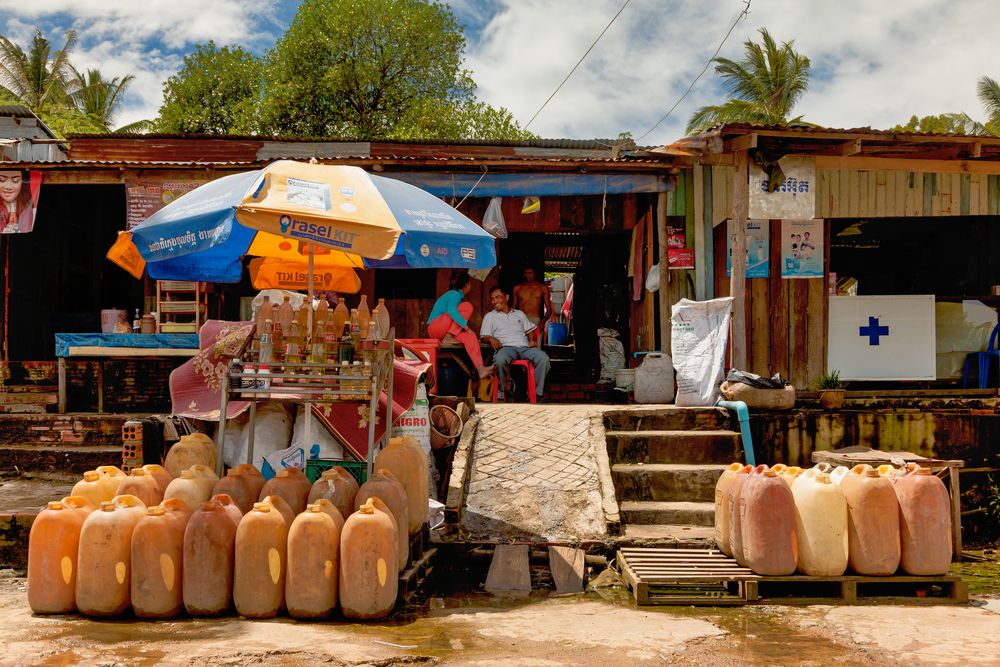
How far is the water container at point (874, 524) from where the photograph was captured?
4828 millimetres

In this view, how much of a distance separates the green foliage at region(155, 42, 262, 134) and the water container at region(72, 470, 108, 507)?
64.1 feet

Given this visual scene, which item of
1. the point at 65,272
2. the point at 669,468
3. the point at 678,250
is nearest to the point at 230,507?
the point at 669,468

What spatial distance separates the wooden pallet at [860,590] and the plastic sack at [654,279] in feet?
17.7

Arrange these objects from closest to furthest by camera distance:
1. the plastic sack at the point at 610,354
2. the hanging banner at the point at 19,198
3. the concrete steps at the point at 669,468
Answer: the concrete steps at the point at 669,468 < the hanging banner at the point at 19,198 < the plastic sack at the point at 610,354

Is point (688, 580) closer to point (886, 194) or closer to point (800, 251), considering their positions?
point (800, 251)

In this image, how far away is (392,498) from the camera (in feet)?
15.5

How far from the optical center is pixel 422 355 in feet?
22.1

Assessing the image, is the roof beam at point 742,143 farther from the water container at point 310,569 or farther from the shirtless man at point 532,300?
the water container at point 310,569

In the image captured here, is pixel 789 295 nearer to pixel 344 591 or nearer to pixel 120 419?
pixel 344 591

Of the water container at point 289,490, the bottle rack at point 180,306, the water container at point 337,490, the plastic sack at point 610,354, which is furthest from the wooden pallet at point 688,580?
the bottle rack at point 180,306

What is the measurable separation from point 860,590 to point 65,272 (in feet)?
39.5

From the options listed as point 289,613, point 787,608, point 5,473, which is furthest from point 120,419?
point 787,608

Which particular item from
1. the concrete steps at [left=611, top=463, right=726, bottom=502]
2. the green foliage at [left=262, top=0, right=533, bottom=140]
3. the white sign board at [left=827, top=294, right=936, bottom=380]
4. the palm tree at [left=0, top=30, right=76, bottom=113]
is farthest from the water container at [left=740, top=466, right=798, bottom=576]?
the palm tree at [left=0, top=30, right=76, bottom=113]

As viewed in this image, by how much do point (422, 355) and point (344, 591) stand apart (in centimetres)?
280
